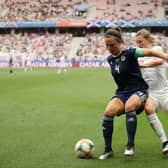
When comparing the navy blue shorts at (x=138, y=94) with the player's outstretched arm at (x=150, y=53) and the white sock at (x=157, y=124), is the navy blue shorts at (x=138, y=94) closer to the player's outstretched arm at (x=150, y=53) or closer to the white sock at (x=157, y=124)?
the white sock at (x=157, y=124)

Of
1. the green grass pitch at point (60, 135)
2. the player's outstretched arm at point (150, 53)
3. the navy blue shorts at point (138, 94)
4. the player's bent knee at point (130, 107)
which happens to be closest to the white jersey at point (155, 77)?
the navy blue shorts at point (138, 94)

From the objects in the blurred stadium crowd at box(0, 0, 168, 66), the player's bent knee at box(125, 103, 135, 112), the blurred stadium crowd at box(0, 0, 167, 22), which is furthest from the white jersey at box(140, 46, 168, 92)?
the blurred stadium crowd at box(0, 0, 167, 22)

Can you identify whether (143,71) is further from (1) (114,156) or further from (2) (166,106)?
(1) (114,156)

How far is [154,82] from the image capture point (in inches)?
369

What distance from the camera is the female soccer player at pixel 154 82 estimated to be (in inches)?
348

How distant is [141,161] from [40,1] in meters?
68.7

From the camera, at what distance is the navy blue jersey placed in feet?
28.4

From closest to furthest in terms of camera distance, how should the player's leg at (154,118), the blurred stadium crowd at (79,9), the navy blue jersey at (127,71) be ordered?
the navy blue jersey at (127,71) < the player's leg at (154,118) < the blurred stadium crowd at (79,9)

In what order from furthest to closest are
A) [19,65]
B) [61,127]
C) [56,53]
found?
[56,53] → [19,65] → [61,127]

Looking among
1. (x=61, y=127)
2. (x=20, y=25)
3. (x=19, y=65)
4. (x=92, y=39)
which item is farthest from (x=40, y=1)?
(x=61, y=127)

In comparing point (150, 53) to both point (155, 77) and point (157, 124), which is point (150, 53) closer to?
point (155, 77)

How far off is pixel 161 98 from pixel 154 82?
33 cm

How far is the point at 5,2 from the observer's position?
75.5 m

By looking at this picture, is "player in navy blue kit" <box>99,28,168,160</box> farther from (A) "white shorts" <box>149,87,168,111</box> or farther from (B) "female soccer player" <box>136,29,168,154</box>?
(A) "white shorts" <box>149,87,168,111</box>
